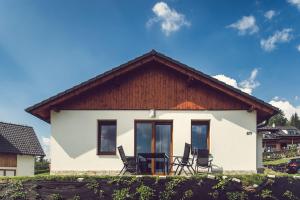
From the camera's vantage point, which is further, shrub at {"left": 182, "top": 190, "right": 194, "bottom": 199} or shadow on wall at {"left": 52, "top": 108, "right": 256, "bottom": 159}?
shadow on wall at {"left": 52, "top": 108, "right": 256, "bottom": 159}

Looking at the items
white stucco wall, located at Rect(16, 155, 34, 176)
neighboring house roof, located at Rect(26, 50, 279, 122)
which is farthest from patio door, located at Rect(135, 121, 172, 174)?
white stucco wall, located at Rect(16, 155, 34, 176)

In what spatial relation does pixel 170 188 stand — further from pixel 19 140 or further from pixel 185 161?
pixel 19 140

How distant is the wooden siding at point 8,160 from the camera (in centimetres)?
3238

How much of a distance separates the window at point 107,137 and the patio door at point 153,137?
94 centimetres

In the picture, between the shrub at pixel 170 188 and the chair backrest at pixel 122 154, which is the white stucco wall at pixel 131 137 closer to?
the chair backrest at pixel 122 154

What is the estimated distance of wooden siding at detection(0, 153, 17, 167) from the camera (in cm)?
3238

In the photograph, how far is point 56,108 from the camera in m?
16.9

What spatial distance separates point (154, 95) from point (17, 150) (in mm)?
20883

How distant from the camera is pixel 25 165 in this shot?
35.4 m

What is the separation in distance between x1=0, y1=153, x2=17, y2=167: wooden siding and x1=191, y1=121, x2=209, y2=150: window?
807 inches

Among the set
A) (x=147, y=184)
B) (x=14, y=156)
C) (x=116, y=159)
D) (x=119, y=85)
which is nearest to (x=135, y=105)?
(x=119, y=85)

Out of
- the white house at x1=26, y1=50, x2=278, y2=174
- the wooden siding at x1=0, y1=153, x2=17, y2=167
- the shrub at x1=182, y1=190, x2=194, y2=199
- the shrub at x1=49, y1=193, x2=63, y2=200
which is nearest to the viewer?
the shrub at x1=182, y1=190, x2=194, y2=199

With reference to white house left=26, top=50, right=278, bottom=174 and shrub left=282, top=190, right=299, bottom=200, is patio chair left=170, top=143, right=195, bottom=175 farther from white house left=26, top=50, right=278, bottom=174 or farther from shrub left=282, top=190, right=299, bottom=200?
shrub left=282, top=190, right=299, bottom=200

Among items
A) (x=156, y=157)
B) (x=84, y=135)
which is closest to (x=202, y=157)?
(x=156, y=157)
